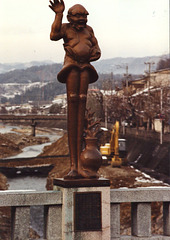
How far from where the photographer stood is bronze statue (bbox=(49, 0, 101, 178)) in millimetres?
7133

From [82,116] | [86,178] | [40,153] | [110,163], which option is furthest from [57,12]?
[40,153]

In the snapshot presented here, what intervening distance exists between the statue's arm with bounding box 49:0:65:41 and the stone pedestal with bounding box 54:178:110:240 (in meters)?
2.18

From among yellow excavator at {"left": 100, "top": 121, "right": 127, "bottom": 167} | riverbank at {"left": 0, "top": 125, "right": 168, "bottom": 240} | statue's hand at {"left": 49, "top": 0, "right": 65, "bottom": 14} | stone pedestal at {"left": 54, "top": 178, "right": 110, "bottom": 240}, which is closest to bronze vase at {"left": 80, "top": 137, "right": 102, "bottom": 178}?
stone pedestal at {"left": 54, "top": 178, "right": 110, "bottom": 240}

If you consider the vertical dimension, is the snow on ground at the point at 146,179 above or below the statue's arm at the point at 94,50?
below

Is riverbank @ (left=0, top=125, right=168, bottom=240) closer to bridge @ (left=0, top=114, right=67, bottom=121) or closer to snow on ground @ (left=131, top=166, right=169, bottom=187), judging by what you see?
snow on ground @ (left=131, top=166, right=169, bottom=187)

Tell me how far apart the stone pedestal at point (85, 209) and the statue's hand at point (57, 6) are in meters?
2.53

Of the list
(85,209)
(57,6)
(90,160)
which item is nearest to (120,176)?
(90,160)

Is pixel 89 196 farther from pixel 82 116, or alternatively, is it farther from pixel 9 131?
pixel 9 131

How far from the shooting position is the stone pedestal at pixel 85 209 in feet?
22.2

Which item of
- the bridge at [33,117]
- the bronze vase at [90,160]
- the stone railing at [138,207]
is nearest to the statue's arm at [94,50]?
the bronze vase at [90,160]

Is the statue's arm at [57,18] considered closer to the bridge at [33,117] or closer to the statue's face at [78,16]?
the statue's face at [78,16]

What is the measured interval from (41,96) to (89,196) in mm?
84533

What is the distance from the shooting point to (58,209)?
688 cm

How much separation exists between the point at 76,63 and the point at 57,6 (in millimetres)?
896
